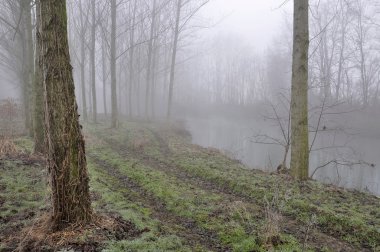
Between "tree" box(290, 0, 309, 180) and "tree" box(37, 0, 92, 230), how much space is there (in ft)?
23.5

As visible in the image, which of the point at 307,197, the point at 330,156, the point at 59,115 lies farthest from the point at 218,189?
the point at 330,156

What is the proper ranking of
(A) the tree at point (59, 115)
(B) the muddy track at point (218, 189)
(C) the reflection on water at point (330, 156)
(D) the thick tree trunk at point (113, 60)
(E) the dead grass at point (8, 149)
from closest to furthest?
(A) the tree at point (59, 115)
(B) the muddy track at point (218, 189)
(E) the dead grass at point (8, 149)
(C) the reflection on water at point (330, 156)
(D) the thick tree trunk at point (113, 60)

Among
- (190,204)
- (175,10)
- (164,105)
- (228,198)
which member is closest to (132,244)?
(190,204)

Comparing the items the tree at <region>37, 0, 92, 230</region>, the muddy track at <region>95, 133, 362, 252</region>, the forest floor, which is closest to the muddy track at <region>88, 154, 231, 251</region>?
the forest floor

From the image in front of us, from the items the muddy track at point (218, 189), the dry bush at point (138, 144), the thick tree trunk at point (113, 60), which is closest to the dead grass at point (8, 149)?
the muddy track at point (218, 189)

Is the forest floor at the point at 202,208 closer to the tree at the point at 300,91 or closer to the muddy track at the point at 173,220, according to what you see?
the muddy track at the point at 173,220

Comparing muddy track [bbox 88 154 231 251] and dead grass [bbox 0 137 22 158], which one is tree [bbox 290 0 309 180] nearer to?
muddy track [bbox 88 154 231 251]

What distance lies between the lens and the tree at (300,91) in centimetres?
984

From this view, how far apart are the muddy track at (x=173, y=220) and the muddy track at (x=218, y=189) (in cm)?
160

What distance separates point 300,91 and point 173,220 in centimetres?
571

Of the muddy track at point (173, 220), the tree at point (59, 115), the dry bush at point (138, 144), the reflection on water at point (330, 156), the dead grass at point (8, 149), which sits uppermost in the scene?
the tree at point (59, 115)

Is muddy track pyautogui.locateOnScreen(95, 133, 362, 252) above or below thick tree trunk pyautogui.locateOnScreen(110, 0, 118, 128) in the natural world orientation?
below

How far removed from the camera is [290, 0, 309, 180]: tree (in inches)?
388

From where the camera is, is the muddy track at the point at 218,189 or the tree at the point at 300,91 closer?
the muddy track at the point at 218,189
